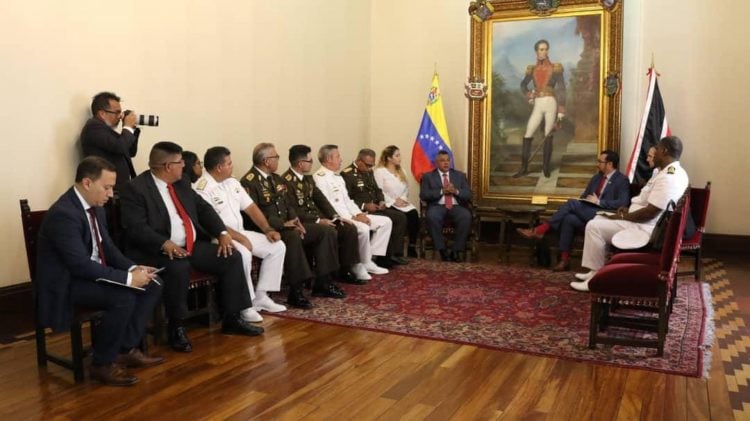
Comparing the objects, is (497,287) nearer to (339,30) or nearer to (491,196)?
(491,196)

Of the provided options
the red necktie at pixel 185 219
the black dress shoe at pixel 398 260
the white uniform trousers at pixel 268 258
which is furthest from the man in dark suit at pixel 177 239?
the black dress shoe at pixel 398 260

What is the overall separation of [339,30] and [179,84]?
3.25m

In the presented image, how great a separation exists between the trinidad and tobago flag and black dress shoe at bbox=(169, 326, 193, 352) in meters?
5.59

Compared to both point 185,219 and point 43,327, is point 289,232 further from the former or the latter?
point 43,327

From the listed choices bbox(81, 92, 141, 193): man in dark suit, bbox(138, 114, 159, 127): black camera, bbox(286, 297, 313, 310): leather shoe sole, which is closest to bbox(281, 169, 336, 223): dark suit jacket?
bbox(286, 297, 313, 310): leather shoe sole

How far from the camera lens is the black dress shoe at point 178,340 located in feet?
13.8

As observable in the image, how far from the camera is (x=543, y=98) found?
28.0ft

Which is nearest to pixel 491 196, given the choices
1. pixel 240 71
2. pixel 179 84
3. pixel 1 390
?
pixel 240 71

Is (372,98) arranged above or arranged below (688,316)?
above

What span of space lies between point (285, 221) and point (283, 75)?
2386mm

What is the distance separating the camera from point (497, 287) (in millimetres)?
6141

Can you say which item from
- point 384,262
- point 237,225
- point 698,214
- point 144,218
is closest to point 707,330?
point 698,214

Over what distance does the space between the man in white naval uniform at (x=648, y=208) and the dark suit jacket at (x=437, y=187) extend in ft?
5.88

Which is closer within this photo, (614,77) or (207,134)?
(207,134)
